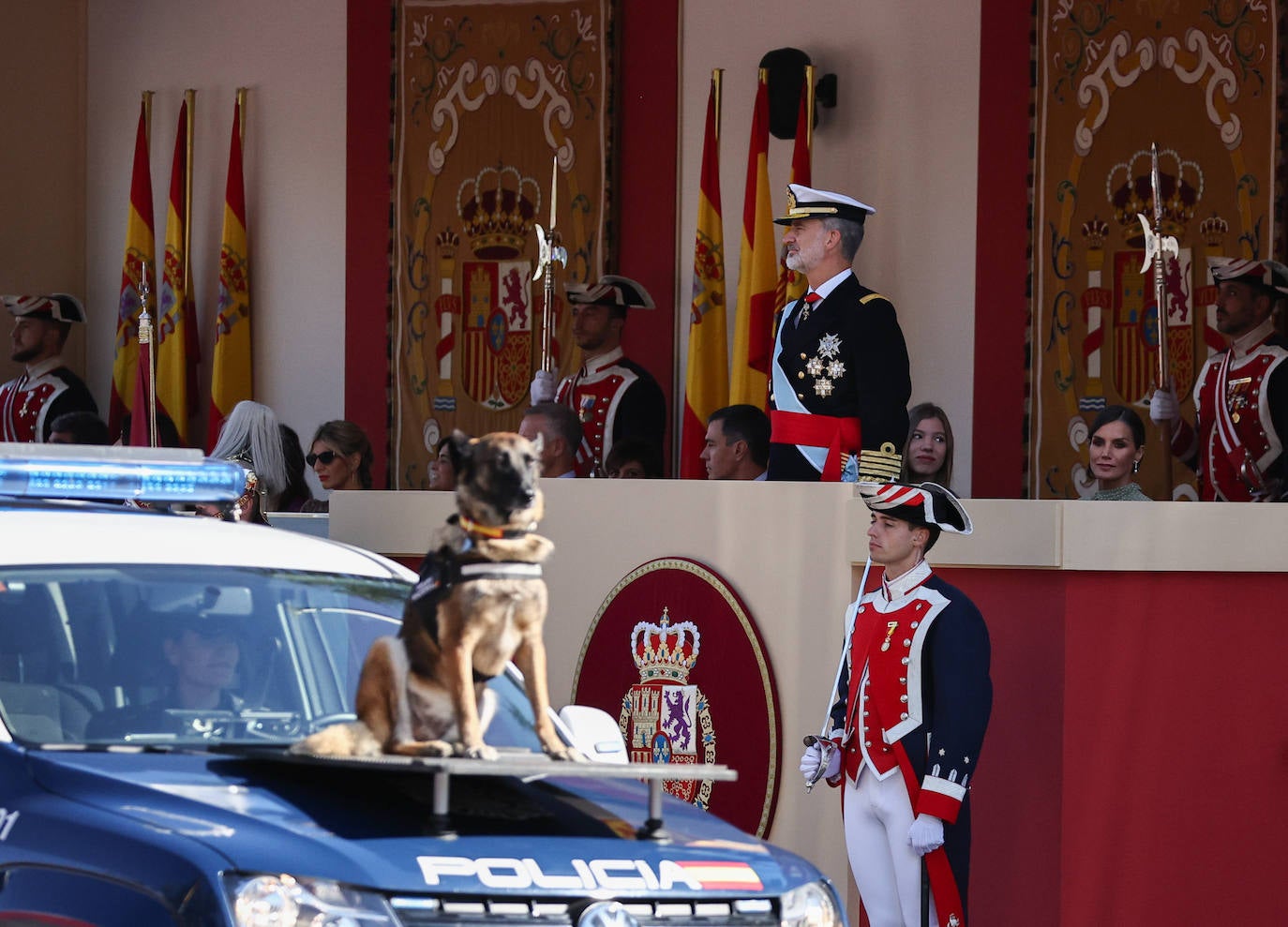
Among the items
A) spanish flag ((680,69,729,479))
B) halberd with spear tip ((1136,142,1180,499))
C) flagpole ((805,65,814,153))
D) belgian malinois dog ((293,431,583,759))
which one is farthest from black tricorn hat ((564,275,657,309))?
belgian malinois dog ((293,431,583,759))

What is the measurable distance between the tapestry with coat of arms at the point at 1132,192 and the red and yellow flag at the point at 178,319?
4.96 metres

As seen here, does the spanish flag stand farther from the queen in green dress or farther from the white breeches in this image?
the white breeches

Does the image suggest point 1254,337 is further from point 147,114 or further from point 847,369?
point 147,114

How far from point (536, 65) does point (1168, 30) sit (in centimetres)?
334

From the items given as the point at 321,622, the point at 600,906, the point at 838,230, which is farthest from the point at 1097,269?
the point at 600,906

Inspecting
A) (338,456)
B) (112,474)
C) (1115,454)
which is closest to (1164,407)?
(1115,454)

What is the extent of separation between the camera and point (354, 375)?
11898 millimetres

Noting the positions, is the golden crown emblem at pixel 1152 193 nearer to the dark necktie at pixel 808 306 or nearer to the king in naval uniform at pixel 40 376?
the dark necktie at pixel 808 306

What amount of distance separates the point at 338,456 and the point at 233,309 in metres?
2.94

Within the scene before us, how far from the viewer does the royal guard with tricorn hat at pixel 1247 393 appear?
8.22 m

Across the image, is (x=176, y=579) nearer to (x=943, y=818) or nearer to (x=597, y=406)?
(x=943, y=818)

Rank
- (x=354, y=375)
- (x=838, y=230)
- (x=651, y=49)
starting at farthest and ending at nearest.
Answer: (x=354, y=375)
(x=651, y=49)
(x=838, y=230)

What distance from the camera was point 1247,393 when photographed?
8297 mm

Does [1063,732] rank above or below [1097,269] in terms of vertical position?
below
